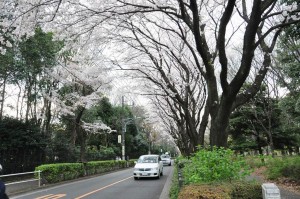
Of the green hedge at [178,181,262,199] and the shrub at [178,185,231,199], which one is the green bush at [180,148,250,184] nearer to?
the green hedge at [178,181,262,199]

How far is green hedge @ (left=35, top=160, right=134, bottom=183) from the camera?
18562 millimetres

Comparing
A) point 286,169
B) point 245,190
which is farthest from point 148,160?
point 245,190

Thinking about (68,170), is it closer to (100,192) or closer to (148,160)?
(148,160)

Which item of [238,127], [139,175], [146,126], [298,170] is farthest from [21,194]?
[146,126]

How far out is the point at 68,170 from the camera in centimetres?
2197

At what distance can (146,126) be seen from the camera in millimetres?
74000

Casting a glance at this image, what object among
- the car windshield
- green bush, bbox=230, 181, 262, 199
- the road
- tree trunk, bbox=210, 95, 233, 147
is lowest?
the road

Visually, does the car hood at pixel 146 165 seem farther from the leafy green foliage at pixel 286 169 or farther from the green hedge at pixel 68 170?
the leafy green foliage at pixel 286 169

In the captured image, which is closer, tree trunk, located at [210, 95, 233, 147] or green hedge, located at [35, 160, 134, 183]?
tree trunk, located at [210, 95, 233, 147]

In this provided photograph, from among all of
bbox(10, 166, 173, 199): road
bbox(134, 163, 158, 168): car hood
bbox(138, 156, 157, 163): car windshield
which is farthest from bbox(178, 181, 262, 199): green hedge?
bbox(138, 156, 157, 163): car windshield

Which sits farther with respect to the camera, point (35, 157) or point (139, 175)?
point (35, 157)

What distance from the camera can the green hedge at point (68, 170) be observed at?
1856cm

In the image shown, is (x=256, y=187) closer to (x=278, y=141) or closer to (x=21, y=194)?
(x=21, y=194)

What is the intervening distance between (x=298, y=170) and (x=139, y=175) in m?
10.8
